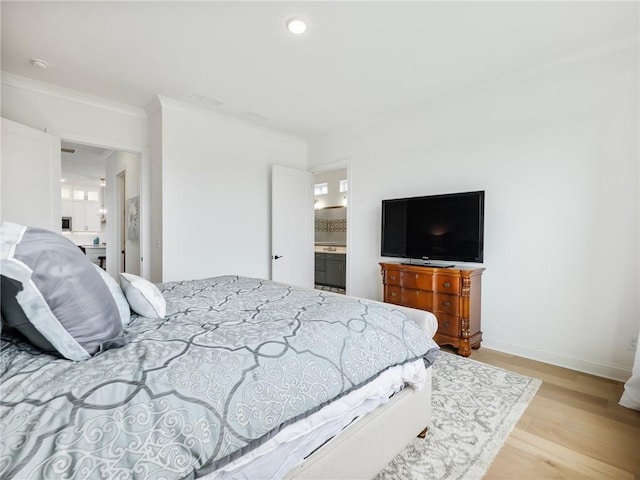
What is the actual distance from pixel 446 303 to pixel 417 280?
356 millimetres

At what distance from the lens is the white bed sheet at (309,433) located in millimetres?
912

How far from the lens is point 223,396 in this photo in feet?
2.97

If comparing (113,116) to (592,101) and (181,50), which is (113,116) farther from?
(592,101)

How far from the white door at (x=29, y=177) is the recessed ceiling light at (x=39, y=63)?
21.8 inches

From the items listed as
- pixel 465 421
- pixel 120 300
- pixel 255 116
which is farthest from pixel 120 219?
pixel 465 421

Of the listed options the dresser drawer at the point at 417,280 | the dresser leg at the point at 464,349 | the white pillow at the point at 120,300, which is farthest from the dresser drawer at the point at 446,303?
the white pillow at the point at 120,300

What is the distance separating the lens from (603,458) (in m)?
1.64

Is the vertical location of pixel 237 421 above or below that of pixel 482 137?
below

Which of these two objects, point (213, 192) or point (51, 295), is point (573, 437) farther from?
point (213, 192)

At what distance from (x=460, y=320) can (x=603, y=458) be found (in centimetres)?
140

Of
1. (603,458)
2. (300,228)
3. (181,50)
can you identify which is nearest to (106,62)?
(181,50)

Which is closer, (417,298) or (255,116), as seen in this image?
(417,298)

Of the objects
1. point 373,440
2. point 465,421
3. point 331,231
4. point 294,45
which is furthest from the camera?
point 331,231

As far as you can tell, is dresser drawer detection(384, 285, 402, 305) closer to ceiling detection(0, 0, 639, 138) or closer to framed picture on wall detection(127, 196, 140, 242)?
ceiling detection(0, 0, 639, 138)
